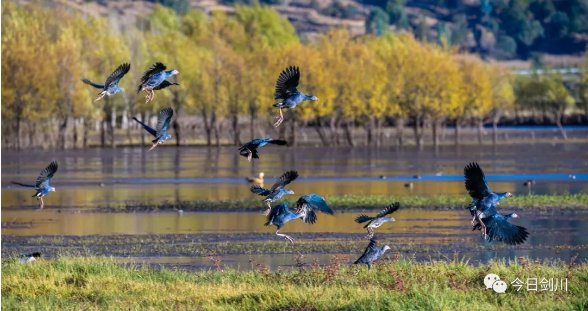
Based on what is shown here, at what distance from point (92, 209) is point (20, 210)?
2.10 m

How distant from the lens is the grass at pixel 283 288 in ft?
42.2

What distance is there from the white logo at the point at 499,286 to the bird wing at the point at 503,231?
1110 millimetres

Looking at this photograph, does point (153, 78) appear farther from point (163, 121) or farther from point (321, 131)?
point (321, 131)

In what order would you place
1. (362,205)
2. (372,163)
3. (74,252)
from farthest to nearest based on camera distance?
(372,163)
(362,205)
(74,252)

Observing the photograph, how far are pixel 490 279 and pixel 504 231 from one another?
1730 mm

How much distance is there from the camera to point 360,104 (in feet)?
277

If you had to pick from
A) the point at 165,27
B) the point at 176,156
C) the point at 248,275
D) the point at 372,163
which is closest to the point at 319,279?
the point at 248,275

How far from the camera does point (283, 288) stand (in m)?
14.0

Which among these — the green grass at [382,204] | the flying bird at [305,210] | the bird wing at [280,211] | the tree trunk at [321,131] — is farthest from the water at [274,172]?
the flying bird at [305,210]

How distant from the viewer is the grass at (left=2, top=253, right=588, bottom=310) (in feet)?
42.2

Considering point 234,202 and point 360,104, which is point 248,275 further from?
point 360,104

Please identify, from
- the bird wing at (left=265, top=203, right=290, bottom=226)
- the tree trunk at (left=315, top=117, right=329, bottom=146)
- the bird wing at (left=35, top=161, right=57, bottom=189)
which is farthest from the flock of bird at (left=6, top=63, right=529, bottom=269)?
the tree trunk at (left=315, top=117, right=329, bottom=146)

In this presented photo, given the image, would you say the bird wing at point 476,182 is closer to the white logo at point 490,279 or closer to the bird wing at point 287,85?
the white logo at point 490,279

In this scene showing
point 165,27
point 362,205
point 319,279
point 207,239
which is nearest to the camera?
point 319,279
